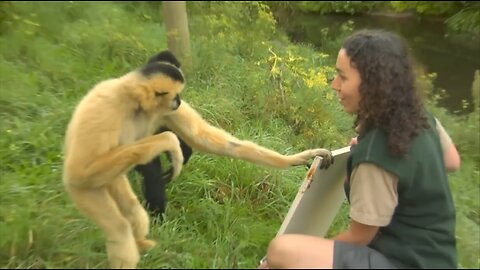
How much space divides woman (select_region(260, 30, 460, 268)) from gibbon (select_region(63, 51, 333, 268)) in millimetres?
697

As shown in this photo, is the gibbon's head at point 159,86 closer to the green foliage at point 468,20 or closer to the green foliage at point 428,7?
the green foliage at point 468,20

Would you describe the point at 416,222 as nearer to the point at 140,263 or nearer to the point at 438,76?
the point at 140,263

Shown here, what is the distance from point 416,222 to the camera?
3158 mm

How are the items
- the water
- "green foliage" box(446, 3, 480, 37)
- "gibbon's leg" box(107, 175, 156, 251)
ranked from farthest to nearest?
"green foliage" box(446, 3, 480, 37) → the water → "gibbon's leg" box(107, 175, 156, 251)

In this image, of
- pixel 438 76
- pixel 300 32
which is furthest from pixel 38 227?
pixel 300 32

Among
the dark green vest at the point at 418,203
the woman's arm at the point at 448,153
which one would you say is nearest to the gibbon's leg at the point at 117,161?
the dark green vest at the point at 418,203

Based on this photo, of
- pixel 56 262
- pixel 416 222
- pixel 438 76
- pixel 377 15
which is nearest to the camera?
pixel 416 222

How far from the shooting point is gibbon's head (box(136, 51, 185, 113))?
11.6ft

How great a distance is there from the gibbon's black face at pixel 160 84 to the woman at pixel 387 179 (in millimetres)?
907

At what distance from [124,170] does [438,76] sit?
10.1 m

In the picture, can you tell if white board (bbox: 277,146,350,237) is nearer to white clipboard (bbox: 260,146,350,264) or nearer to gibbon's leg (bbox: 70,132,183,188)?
white clipboard (bbox: 260,146,350,264)

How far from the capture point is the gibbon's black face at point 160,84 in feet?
11.6

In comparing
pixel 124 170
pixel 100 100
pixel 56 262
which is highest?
pixel 100 100

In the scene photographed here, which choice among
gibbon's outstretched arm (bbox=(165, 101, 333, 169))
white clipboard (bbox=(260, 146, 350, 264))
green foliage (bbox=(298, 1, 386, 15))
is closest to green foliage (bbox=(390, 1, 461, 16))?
green foliage (bbox=(298, 1, 386, 15))
